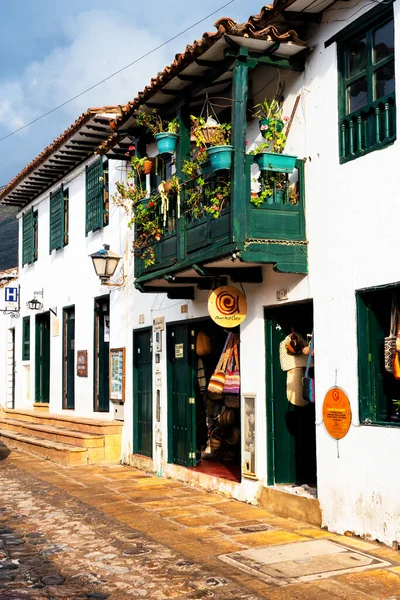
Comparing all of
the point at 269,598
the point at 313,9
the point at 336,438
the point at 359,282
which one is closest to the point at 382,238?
the point at 359,282

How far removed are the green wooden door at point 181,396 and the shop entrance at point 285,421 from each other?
7.95 ft

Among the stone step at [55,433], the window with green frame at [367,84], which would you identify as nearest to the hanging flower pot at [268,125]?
the window with green frame at [367,84]

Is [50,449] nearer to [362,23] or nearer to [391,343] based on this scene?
[391,343]

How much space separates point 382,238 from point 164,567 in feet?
12.2

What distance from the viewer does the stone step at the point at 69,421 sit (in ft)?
46.3

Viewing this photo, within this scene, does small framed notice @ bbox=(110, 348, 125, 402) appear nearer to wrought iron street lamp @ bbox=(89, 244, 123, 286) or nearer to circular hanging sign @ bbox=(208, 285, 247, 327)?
wrought iron street lamp @ bbox=(89, 244, 123, 286)

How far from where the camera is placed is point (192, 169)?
9.59 m

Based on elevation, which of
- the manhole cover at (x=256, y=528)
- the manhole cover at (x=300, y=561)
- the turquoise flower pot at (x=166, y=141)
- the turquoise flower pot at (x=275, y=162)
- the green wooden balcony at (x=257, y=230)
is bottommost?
the manhole cover at (x=256, y=528)

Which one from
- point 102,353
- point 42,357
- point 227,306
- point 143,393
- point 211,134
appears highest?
point 211,134

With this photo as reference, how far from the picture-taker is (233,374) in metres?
10.5

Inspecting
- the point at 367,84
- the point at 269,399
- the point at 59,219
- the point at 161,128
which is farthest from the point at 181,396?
the point at 59,219

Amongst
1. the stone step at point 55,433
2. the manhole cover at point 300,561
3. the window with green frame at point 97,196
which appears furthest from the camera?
the window with green frame at point 97,196

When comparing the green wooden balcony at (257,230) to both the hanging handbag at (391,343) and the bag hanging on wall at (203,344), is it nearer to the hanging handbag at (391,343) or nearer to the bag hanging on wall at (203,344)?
the hanging handbag at (391,343)

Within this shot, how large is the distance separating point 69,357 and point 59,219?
323cm
